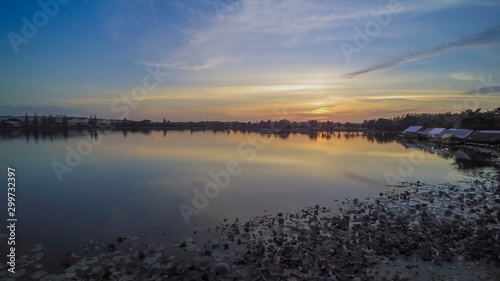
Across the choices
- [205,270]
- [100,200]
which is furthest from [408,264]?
[100,200]

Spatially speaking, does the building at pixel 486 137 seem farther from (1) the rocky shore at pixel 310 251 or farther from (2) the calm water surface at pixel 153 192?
(1) the rocky shore at pixel 310 251

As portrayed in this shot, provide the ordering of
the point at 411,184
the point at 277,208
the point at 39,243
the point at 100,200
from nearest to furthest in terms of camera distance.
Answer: the point at 39,243 < the point at 277,208 < the point at 100,200 < the point at 411,184

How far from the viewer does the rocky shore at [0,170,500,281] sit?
6.14 metres

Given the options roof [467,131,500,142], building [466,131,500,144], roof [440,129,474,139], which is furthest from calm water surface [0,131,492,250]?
roof [440,129,474,139]

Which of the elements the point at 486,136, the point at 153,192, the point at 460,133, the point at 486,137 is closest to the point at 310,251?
the point at 153,192

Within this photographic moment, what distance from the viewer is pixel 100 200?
42.4ft

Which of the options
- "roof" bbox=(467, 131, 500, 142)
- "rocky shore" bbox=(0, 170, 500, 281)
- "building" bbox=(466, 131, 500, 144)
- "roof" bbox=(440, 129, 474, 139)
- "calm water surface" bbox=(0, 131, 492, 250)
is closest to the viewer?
"rocky shore" bbox=(0, 170, 500, 281)

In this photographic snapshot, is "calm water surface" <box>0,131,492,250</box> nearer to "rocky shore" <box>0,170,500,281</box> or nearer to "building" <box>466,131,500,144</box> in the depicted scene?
"rocky shore" <box>0,170,500,281</box>

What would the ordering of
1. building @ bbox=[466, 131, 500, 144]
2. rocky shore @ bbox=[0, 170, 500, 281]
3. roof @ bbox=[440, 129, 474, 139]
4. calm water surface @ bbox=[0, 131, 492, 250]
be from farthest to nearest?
roof @ bbox=[440, 129, 474, 139]
building @ bbox=[466, 131, 500, 144]
calm water surface @ bbox=[0, 131, 492, 250]
rocky shore @ bbox=[0, 170, 500, 281]

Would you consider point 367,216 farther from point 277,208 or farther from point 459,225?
point 277,208

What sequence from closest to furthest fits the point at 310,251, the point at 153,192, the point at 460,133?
1. the point at 310,251
2. the point at 153,192
3. the point at 460,133

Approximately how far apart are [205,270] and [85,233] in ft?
16.2

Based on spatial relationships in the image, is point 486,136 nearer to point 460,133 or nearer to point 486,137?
point 486,137

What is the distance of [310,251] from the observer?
23.6 feet
